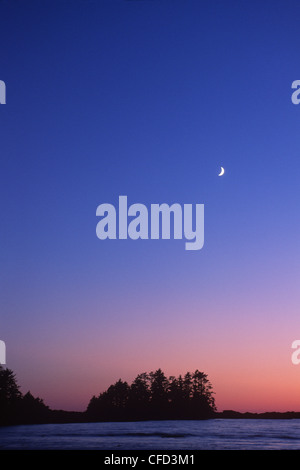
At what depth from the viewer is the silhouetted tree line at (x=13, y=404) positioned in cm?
7012

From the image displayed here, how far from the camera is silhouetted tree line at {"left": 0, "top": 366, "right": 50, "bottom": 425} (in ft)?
230

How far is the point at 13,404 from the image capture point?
72.4 meters

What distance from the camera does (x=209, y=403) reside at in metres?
93.5

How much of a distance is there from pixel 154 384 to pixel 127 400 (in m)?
7.54

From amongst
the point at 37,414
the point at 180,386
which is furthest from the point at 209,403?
the point at 37,414

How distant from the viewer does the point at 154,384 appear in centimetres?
9100
